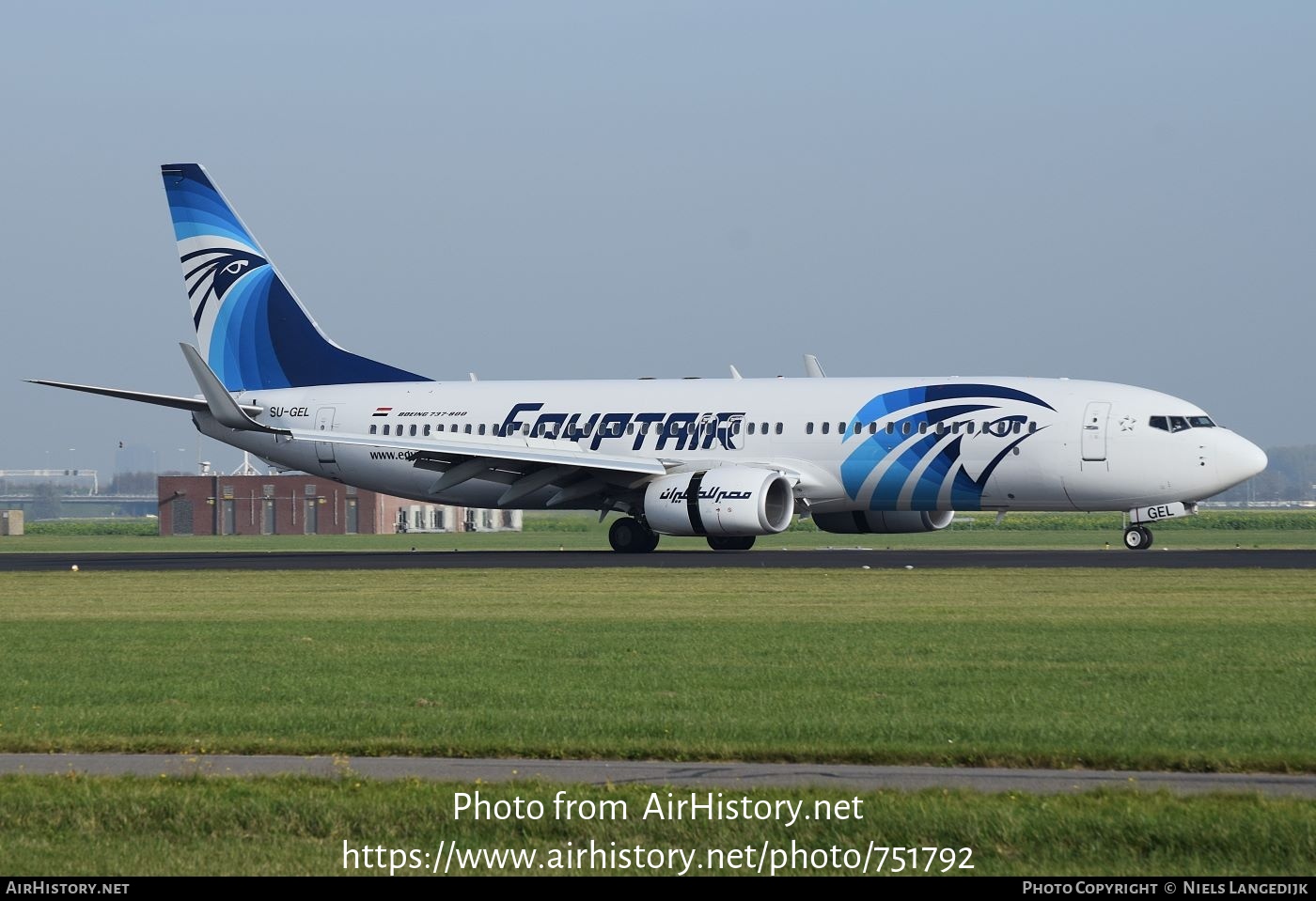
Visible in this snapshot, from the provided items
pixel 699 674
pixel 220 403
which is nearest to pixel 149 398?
pixel 220 403

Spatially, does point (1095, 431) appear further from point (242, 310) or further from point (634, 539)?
point (242, 310)

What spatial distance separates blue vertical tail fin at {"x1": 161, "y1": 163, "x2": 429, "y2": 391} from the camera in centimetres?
4978

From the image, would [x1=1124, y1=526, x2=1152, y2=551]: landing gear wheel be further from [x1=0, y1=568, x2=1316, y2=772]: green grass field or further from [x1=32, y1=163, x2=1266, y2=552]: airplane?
[x1=0, y1=568, x2=1316, y2=772]: green grass field

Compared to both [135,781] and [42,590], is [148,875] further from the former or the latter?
[42,590]

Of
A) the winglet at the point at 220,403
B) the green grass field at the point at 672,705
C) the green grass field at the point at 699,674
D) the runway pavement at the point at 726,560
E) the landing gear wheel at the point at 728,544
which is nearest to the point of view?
the green grass field at the point at 672,705

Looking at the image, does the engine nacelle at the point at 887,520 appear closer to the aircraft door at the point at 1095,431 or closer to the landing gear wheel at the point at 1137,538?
the landing gear wheel at the point at 1137,538

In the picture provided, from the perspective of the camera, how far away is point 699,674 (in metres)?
17.5

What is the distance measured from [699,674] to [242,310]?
35104mm

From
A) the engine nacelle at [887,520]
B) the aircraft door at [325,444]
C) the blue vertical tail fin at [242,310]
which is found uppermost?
the blue vertical tail fin at [242,310]

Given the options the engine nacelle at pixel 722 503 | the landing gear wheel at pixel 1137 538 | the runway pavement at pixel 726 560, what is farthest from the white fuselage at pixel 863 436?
the landing gear wheel at pixel 1137 538

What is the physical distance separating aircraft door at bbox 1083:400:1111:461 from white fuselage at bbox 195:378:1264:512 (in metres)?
0.03

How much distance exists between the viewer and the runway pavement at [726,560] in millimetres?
36469

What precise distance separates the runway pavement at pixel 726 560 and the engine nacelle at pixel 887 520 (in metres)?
0.65

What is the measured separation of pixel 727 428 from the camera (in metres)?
42.9
